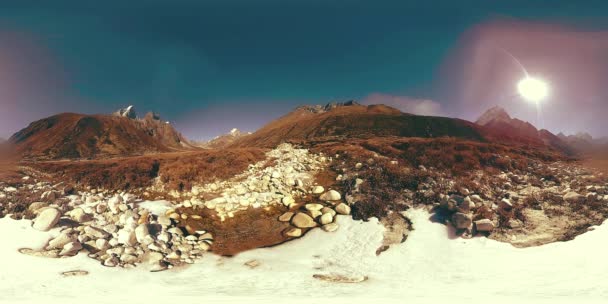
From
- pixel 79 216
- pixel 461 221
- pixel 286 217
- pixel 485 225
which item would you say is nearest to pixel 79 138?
pixel 79 216

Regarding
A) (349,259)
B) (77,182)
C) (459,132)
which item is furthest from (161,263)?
(459,132)

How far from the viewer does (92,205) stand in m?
13.5

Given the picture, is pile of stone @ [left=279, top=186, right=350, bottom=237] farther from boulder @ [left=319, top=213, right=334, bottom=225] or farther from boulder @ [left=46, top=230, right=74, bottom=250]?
boulder @ [left=46, top=230, right=74, bottom=250]

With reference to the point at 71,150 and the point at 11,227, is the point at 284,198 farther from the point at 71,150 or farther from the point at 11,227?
the point at 71,150

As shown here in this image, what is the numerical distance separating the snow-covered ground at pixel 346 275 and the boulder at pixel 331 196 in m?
4.30

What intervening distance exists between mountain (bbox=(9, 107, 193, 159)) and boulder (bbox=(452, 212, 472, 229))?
72.5 meters

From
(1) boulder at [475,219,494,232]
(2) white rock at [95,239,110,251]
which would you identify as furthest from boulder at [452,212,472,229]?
(2) white rock at [95,239,110,251]

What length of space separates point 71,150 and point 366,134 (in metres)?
66.9

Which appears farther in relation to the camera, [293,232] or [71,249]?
[293,232]

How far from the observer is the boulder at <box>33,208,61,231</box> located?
10.9 m

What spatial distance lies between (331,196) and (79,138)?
77549mm

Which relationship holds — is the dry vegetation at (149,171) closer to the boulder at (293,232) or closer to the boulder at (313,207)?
the boulder at (313,207)

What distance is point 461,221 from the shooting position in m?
11.6

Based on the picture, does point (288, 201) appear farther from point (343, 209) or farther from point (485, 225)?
point (485, 225)
